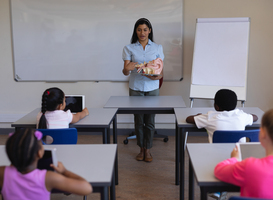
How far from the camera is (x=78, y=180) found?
4.34ft

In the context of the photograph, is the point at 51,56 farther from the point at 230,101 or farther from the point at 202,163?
the point at 202,163

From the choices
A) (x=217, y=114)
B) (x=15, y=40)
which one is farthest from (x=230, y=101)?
(x=15, y=40)

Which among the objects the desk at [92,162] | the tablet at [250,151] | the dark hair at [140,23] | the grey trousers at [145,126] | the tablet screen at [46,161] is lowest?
the grey trousers at [145,126]

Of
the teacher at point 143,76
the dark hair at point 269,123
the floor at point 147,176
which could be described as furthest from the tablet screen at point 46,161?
the teacher at point 143,76

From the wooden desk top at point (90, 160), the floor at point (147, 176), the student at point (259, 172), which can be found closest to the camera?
the student at point (259, 172)

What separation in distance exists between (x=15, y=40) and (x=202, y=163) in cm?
371

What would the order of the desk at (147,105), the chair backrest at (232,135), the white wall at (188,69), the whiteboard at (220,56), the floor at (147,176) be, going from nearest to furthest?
the chair backrest at (232,135), the floor at (147,176), the desk at (147,105), the whiteboard at (220,56), the white wall at (188,69)

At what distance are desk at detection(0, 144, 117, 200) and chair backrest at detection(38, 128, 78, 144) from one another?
0.21 metres

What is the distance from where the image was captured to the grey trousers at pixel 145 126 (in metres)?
3.41

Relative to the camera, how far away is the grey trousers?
3408mm

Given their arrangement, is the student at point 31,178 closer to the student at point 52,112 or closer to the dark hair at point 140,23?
the student at point 52,112

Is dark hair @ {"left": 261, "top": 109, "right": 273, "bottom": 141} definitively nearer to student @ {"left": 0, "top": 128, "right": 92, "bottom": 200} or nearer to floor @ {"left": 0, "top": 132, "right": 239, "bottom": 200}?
student @ {"left": 0, "top": 128, "right": 92, "bottom": 200}

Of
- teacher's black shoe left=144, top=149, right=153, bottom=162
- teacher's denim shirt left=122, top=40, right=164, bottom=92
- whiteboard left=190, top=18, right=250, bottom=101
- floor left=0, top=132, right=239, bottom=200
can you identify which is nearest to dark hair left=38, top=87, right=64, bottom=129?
floor left=0, top=132, right=239, bottom=200

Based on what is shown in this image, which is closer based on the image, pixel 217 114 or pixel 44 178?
pixel 44 178
